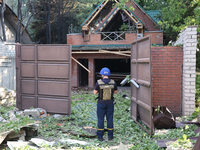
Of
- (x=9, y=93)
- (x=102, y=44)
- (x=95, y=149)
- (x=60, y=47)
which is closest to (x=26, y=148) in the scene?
(x=95, y=149)

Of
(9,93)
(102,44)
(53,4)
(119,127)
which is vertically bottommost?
(119,127)

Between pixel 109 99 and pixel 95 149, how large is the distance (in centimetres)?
154

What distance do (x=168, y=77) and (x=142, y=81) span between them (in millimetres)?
1420

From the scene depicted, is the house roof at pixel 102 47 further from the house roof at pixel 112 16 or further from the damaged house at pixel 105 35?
the house roof at pixel 112 16

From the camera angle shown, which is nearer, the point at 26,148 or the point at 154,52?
the point at 26,148

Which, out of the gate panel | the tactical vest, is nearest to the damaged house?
the gate panel

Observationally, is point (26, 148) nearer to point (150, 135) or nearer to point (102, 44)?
point (150, 135)

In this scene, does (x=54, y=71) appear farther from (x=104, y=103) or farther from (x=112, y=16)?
(x=112, y=16)

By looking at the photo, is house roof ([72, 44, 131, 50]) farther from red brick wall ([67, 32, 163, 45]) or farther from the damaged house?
red brick wall ([67, 32, 163, 45])

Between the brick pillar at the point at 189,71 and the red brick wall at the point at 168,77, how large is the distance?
43 centimetres

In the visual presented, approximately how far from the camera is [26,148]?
4.00 m

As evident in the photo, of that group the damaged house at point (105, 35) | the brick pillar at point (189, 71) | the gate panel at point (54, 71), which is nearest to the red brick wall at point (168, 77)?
the brick pillar at point (189, 71)

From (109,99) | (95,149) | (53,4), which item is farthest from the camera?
(53,4)

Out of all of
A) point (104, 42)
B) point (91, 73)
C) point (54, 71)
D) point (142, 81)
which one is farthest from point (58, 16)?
point (142, 81)
